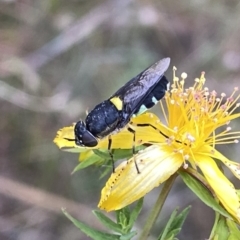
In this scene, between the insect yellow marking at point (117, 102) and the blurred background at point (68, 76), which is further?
the blurred background at point (68, 76)

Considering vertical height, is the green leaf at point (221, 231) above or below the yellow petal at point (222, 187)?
below

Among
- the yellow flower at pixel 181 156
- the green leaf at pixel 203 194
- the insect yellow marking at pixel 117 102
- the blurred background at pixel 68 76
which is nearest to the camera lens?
the green leaf at pixel 203 194

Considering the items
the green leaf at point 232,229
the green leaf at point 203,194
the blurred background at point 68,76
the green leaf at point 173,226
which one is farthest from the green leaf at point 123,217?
the blurred background at point 68,76

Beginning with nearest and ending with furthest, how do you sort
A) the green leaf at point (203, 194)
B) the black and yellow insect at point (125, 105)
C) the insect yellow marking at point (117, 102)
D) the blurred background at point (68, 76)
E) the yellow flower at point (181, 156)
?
1. the green leaf at point (203, 194)
2. the yellow flower at point (181, 156)
3. the black and yellow insect at point (125, 105)
4. the insect yellow marking at point (117, 102)
5. the blurred background at point (68, 76)

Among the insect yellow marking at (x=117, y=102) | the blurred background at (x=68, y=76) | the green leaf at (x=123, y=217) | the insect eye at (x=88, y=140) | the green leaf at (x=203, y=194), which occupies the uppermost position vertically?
the blurred background at (x=68, y=76)

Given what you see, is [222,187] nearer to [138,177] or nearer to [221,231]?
[221,231]

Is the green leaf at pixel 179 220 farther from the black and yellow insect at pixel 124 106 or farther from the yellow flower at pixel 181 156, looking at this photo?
the black and yellow insect at pixel 124 106

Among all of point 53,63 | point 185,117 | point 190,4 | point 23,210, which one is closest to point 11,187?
point 23,210
